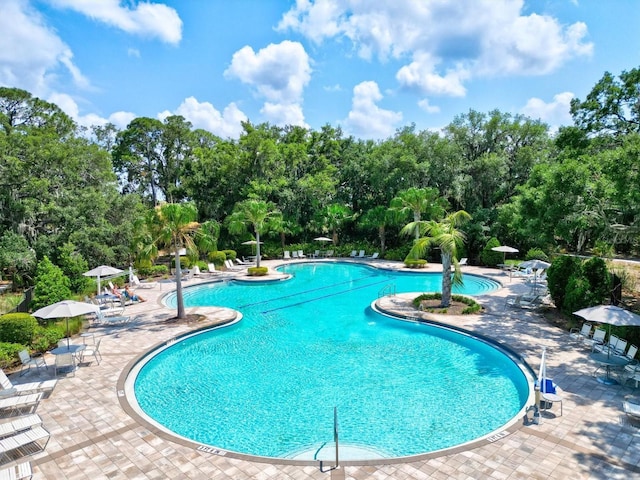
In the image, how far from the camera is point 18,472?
585 cm

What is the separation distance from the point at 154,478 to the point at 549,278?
15076mm

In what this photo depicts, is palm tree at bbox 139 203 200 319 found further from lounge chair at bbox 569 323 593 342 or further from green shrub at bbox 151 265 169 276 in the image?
lounge chair at bbox 569 323 593 342

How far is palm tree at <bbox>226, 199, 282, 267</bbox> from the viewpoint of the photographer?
81.5 feet

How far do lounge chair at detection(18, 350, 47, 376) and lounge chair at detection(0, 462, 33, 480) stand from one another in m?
4.89

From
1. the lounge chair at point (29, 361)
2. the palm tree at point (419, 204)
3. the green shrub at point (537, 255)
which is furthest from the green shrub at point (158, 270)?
the green shrub at point (537, 255)

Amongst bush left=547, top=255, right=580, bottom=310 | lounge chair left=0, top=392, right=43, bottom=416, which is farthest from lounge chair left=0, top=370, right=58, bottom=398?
bush left=547, top=255, right=580, bottom=310

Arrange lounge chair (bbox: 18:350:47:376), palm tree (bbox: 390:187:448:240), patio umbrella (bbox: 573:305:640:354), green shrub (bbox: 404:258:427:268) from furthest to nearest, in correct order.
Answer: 1. palm tree (bbox: 390:187:448:240)
2. green shrub (bbox: 404:258:427:268)
3. lounge chair (bbox: 18:350:47:376)
4. patio umbrella (bbox: 573:305:640:354)

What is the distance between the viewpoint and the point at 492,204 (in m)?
30.4

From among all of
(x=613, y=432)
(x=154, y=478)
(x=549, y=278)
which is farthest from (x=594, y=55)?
(x=154, y=478)

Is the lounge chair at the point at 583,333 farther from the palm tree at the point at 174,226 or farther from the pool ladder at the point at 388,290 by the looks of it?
the palm tree at the point at 174,226

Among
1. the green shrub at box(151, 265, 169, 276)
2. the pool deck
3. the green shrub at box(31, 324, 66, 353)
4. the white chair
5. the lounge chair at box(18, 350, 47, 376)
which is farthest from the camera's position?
the green shrub at box(151, 265, 169, 276)

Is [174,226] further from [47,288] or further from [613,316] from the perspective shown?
[613,316]

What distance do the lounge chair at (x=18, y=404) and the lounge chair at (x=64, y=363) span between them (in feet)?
6.22

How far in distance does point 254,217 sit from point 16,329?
49.2ft
